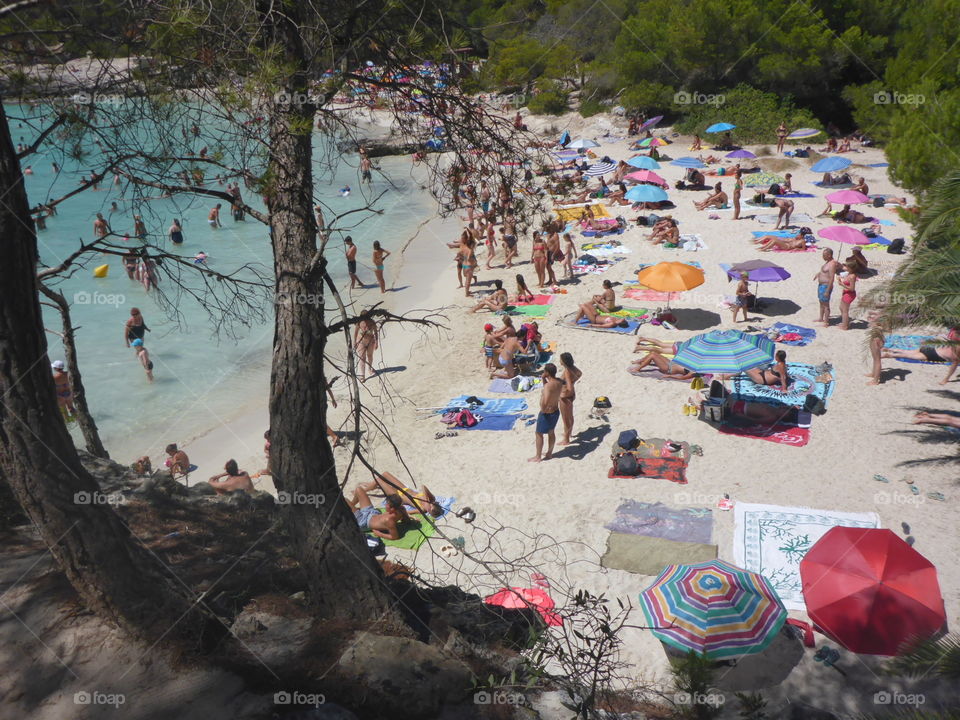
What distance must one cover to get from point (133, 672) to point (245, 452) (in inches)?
319

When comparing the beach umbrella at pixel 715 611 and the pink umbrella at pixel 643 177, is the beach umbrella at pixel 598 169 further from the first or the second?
the beach umbrella at pixel 715 611

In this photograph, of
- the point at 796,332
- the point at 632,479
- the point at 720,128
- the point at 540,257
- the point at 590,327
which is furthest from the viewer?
the point at 720,128

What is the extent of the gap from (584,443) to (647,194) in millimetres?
11143

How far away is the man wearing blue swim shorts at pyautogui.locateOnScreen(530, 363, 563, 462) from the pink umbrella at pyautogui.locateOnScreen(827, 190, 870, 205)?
12.8 m

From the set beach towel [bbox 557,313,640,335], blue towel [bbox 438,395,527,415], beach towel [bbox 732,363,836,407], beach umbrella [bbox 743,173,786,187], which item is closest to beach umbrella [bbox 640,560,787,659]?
beach towel [bbox 732,363,836,407]

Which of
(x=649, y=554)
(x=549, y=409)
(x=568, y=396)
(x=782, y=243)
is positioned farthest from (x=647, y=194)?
(x=649, y=554)

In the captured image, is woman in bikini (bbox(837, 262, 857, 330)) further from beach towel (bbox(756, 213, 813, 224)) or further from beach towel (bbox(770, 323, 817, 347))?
beach towel (bbox(756, 213, 813, 224))

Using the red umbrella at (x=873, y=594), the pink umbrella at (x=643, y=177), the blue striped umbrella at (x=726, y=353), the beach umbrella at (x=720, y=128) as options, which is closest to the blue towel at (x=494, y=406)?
the blue striped umbrella at (x=726, y=353)

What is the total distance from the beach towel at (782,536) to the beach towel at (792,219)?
532 inches

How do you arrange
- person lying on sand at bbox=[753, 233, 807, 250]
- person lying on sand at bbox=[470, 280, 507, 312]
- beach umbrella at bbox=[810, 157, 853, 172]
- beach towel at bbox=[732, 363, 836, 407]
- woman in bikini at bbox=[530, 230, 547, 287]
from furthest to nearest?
1. beach umbrella at bbox=[810, 157, 853, 172]
2. person lying on sand at bbox=[753, 233, 807, 250]
3. woman in bikini at bbox=[530, 230, 547, 287]
4. person lying on sand at bbox=[470, 280, 507, 312]
5. beach towel at bbox=[732, 363, 836, 407]

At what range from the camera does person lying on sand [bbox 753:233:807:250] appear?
18.0m

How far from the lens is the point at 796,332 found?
45.0 feet

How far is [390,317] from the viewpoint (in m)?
4.90

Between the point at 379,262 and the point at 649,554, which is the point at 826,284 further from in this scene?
the point at 379,262
